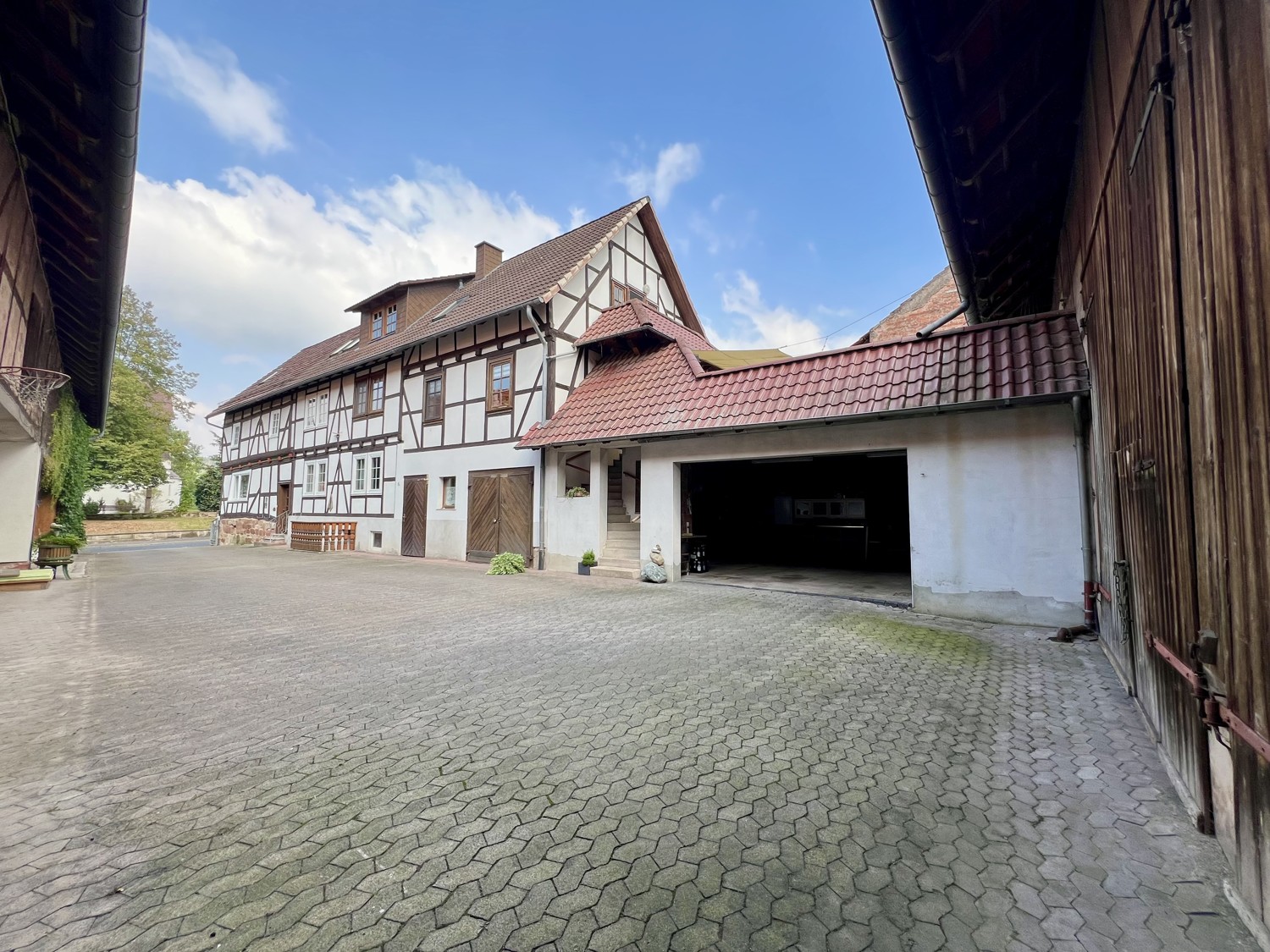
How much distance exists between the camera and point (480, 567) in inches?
477

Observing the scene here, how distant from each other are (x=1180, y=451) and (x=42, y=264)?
11.5m

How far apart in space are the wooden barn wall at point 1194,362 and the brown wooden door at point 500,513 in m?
10.0

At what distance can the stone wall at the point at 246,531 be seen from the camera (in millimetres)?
20312

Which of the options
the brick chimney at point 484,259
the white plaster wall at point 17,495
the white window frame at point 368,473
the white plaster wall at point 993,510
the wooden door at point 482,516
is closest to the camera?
the white plaster wall at point 993,510

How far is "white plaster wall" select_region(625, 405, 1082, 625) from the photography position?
590cm

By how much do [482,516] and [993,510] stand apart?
10347 millimetres

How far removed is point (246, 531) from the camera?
21406 millimetres

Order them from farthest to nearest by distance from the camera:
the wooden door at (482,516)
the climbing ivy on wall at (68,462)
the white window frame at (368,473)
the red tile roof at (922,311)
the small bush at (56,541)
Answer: the red tile roof at (922,311) < the white window frame at (368,473) < the wooden door at (482,516) < the climbing ivy on wall at (68,462) < the small bush at (56,541)

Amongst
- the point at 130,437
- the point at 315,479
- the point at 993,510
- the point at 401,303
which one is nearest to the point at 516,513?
the point at 993,510

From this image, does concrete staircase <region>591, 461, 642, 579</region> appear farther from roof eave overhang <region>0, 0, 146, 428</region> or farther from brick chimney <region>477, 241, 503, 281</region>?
brick chimney <region>477, 241, 503, 281</region>

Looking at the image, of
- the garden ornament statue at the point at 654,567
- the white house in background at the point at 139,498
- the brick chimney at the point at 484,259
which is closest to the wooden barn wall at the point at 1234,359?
the garden ornament statue at the point at 654,567

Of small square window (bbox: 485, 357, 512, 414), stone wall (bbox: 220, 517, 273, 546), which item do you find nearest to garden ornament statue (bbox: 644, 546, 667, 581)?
small square window (bbox: 485, 357, 512, 414)

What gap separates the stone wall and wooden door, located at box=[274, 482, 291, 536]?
1.56 ft

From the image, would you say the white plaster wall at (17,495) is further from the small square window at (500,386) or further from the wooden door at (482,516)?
the small square window at (500,386)
